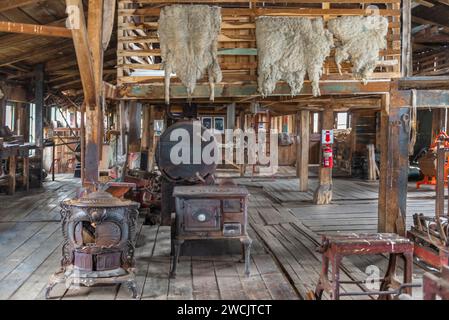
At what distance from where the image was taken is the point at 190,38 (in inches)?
248

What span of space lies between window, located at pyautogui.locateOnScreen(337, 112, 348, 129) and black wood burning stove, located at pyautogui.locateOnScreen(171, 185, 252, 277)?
17067 mm

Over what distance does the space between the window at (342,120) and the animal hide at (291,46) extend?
1547 centimetres

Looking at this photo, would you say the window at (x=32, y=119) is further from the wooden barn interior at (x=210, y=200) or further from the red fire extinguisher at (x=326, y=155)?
the red fire extinguisher at (x=326, y=155)

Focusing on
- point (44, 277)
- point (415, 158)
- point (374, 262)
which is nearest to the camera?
point (44, 277)

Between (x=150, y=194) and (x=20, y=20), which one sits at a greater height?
(x=20, y=20)

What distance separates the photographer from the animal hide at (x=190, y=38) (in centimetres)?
626

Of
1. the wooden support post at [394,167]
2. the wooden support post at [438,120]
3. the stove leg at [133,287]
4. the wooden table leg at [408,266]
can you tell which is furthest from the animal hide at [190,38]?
the wooden support post at [438,120]

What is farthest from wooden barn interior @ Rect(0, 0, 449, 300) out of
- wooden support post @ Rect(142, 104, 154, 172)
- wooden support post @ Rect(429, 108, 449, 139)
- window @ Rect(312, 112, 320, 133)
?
window @ Rect(312, 112, 320, 133)

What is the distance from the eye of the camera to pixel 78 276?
448 cm

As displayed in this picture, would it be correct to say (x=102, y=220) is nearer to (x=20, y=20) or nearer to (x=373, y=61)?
(x=373, y=61)

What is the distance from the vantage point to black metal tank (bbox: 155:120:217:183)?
673cm

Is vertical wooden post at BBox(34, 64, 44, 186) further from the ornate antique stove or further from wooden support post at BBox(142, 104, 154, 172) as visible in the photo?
the ornate antique stove

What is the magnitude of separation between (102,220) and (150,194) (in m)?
4.29
